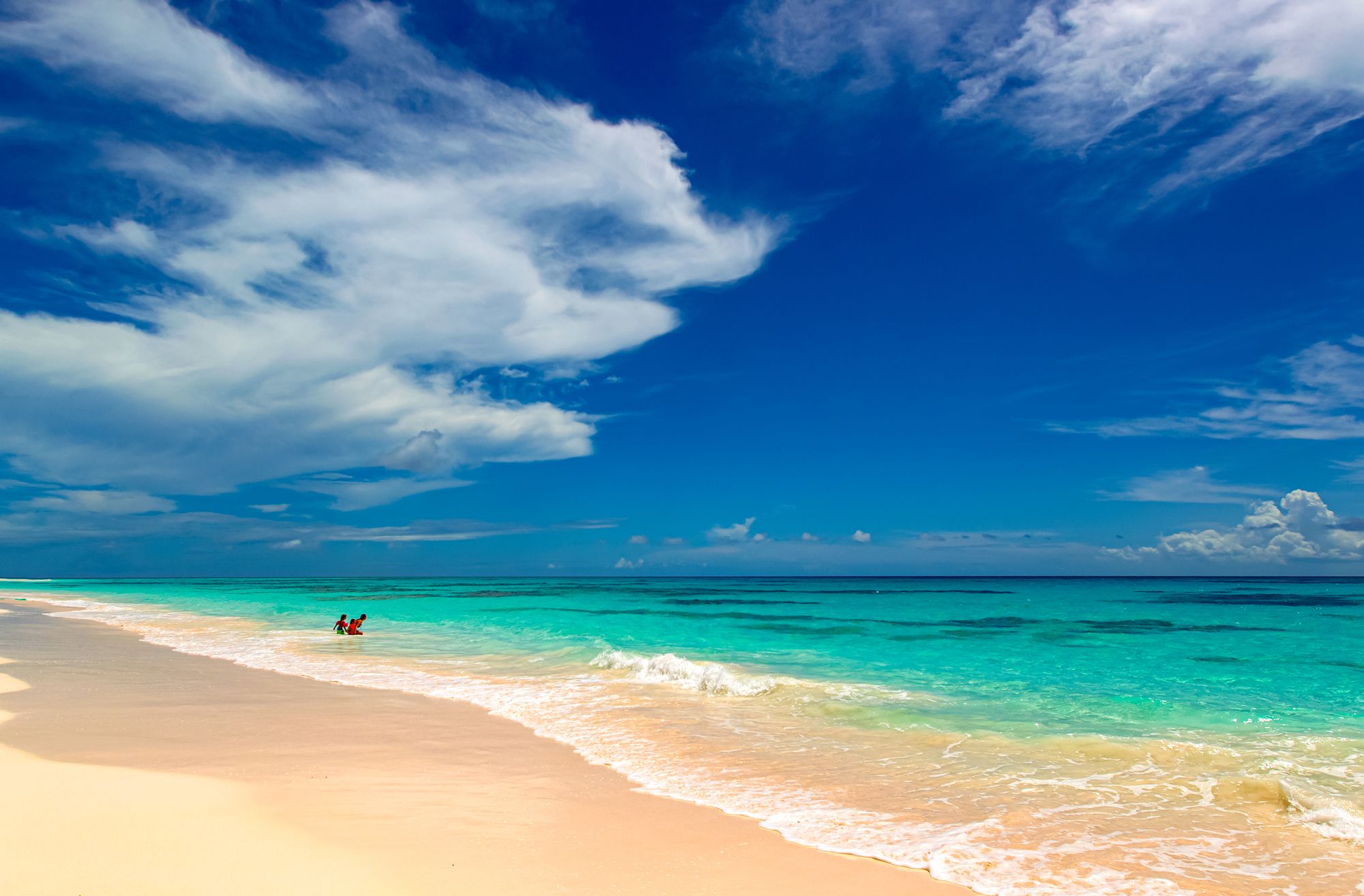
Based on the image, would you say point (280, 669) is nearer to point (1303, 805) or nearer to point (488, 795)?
point (488, 795)

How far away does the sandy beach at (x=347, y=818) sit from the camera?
4.97 m

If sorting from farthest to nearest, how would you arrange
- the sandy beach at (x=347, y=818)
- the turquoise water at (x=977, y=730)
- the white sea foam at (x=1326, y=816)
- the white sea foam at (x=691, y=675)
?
the white sea foam at (x=691, y=675) → the white sea foam at (x=1326, y=816) → the turquoise water at (x=977, y=730) → the sandy beach at (x=347, y=818)

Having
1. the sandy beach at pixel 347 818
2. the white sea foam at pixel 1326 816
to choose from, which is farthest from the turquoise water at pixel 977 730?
the sandy beach at pixel 347 818

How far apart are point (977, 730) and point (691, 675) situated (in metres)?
6.44

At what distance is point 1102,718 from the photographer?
11367 mm

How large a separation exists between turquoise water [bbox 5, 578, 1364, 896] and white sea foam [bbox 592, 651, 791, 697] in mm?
55

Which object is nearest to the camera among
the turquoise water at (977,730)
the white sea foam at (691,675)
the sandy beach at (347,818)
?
the sandy beach at (347,818)

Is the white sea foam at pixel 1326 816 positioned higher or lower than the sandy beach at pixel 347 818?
lower

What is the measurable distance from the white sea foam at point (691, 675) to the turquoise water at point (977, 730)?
2.2 inches

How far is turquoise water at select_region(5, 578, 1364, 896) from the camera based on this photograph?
5.98m

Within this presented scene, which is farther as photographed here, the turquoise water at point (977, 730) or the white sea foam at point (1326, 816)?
the white sea foam at point (1326, 816)

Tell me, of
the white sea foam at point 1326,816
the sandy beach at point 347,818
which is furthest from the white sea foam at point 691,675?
the white sea foam at point 1326,816

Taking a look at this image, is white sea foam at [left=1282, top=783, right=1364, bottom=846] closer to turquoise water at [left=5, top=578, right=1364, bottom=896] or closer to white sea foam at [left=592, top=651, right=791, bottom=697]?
turquoise water at [left=5, top=578, right=1364, bottom=896]

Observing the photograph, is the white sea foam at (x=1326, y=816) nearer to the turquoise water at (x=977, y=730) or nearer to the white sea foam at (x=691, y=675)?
the turquoise water at (x=977, y=730)
